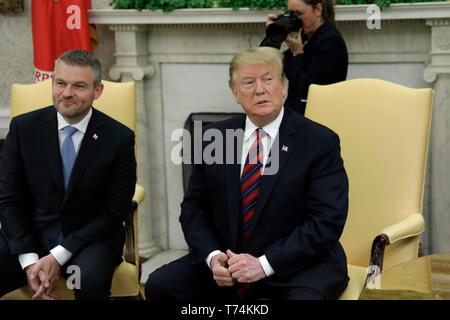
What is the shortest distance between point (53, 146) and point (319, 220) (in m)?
1.04

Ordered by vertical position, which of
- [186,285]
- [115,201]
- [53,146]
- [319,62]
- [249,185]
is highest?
[319,62]

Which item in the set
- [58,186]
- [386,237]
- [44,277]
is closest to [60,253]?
[44,277]

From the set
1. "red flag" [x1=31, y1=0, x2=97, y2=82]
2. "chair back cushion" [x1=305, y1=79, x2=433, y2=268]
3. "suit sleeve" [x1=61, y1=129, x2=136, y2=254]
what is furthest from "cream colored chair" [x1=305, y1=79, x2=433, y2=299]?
"red flag" [x1=31, y1=0, x2=97, y2=82]

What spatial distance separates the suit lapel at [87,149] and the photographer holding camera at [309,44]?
112 centimetres

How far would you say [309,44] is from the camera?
3.37m

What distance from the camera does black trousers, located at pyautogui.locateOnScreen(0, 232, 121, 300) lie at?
95.9 inches

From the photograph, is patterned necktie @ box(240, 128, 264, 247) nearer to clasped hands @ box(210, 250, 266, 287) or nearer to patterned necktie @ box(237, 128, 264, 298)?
patterned necktie @ box(237, 128, 264, 298)

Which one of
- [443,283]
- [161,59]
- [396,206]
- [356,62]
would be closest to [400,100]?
[396,206]

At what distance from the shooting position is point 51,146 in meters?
2.60

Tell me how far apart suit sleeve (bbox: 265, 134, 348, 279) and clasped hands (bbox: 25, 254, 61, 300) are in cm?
78

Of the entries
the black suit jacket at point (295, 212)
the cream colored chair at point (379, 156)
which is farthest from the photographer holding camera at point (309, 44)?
the black suit jacket at point (295, 212)

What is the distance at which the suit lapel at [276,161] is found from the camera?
2.30m

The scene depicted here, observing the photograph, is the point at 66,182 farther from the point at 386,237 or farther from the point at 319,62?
the point at 319,62

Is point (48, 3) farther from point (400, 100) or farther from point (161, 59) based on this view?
point (400, 100)
